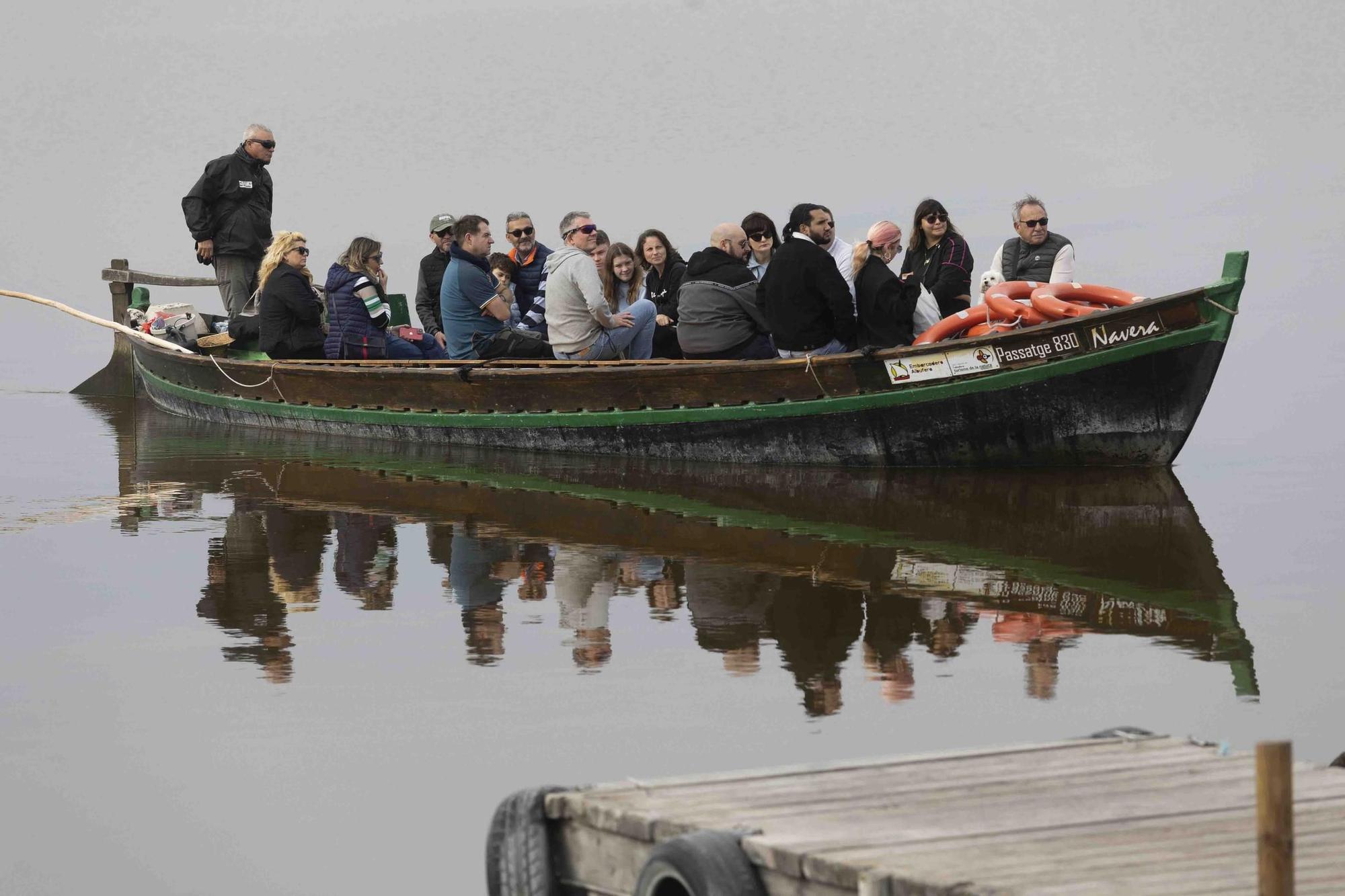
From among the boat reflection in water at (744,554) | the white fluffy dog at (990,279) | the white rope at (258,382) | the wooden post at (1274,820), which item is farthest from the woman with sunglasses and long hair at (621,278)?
the wooden post at (1274,820)

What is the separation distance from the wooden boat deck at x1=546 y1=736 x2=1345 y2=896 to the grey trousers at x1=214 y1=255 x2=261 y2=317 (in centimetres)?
1491

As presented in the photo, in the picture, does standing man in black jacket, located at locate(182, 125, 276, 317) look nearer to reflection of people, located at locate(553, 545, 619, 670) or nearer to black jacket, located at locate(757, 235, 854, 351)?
black jacket, located at locate(757, 235, 854, 351)

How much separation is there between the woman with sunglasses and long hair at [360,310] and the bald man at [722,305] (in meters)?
3.10

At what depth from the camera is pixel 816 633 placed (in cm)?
813

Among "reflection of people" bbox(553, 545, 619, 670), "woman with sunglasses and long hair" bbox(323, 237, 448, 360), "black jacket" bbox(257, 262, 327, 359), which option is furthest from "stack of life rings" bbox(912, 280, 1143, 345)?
"black jacket" bbox(257, 262, 327, 359)

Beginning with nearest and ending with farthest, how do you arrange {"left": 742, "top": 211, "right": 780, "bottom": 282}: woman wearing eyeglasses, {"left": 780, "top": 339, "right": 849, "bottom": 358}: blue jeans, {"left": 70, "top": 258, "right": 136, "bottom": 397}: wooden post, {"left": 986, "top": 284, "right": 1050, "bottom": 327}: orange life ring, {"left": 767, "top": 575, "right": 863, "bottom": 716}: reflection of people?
{"left": 767, "top": 575, "right": 863, "bottom": 716}: reflection of people, {"left": 986, "top": 284, "right": 1050, "bottom": 327}: orange life ring, {"left": 780, "top": 339, "right": 849, "bottom": 358}: blue jeans, {"left": 742, "top": 211, "right": 780, "bottom": 282}: woman wearing eyeglasses, {"left": 70, "top": 258, "right": 136, "bottom": 397}: wooden post

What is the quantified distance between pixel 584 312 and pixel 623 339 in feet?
1.13

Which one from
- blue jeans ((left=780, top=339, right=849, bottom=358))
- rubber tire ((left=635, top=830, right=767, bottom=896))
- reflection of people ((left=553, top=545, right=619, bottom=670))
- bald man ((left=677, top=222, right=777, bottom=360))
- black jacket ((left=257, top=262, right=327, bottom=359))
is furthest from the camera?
black jacket ((left=257, top=262, right=327, bottom=359))

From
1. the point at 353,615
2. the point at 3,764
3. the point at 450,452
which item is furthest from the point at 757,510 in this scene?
the point at 3,764

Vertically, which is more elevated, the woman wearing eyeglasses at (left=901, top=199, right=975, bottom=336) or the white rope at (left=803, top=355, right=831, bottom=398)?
the woman wearing eyeglasses at (left=901, top=199, right=975, bottom=336)

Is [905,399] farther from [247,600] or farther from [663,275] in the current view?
[247,600]

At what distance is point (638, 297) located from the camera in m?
15.5

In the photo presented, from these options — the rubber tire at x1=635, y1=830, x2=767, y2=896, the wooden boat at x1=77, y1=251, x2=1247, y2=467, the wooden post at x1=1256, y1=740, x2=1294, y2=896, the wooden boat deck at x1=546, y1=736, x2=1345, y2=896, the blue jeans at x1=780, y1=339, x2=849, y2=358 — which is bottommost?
the rubber tire at x1=635, y1=830, x2=767, y2=896

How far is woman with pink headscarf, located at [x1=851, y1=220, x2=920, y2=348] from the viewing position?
43.0 ft
